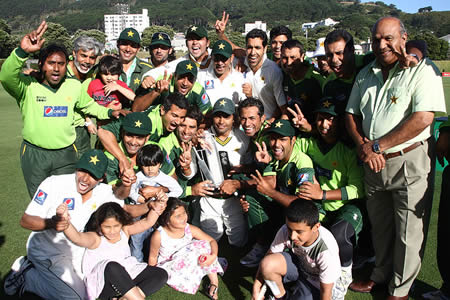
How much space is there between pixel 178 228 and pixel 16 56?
256cm

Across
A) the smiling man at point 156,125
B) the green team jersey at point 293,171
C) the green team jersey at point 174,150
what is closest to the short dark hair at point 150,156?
the smiling man at point 156,125

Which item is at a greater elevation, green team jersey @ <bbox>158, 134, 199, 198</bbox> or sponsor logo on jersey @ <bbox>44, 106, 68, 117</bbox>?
sponsor logo on jersey @ <bbox>44, 106, 68, 117</bbox>

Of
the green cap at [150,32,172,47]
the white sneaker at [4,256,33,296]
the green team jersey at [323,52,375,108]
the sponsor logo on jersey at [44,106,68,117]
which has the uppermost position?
the green cap at [150,32,172,47]

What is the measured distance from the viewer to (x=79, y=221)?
12.6 feet

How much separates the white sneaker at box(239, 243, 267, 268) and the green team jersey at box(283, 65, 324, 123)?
180 cm

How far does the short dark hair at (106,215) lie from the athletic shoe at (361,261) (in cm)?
282

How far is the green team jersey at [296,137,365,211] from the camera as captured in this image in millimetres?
3998

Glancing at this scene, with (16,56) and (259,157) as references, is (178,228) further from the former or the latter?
(16,56)

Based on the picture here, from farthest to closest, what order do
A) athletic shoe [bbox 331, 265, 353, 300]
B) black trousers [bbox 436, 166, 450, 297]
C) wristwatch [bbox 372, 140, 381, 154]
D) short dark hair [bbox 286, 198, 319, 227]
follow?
black trousers [bbox 436, 166, 450, 297]
athletic shoe [bbox 331, 265, 353, 300]
wristwatch [bbox 372, 140, 381, 154]
short dark hair [bbox 286, 198, 319, 227]

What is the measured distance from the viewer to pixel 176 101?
15.2 feet

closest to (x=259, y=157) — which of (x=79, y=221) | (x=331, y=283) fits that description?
(x=331, y=283)

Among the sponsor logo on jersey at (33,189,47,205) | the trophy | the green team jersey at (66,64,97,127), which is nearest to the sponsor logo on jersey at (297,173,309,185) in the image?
the trophy

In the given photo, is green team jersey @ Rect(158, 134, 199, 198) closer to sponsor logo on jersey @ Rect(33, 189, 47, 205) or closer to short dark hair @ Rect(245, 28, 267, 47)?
sponsor logo on jersey @ Rect(33, 189, 47, 205)

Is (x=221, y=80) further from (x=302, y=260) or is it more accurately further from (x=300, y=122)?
(x=302, y=260)
